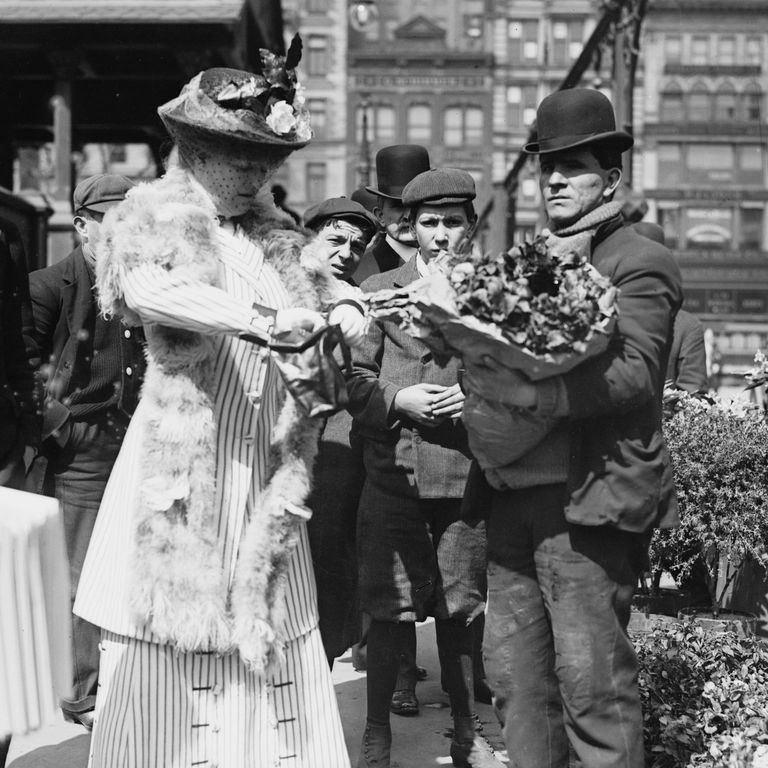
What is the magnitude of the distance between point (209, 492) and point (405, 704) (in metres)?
2.39

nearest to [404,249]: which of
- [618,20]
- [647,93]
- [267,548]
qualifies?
[267,548]

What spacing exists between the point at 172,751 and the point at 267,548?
1.93ft

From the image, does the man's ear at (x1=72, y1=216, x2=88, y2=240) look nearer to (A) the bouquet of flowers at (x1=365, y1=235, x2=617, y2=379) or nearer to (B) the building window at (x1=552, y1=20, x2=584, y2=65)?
(A) the bouquet of flowers at (x1=365, y1=235, x2=617, y2=379)

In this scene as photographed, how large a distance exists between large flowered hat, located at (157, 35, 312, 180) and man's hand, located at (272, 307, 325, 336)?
1.75 ft

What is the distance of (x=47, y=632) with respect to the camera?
8.52 ft

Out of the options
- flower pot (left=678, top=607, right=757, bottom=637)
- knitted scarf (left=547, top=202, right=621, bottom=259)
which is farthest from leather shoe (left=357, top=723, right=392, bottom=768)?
knitted scarf (left=547, top=202, right=621, bottom=259)

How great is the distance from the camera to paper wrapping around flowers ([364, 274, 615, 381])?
2.70m

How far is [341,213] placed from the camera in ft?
16.0

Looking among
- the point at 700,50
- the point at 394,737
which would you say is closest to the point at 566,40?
the point at 700,50

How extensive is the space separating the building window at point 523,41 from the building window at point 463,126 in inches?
149

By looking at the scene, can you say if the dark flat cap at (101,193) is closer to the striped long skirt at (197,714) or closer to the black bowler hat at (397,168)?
the black bowler hat at (397,168)

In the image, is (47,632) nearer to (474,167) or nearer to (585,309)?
(585,309)

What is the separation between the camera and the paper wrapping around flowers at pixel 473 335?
270cm

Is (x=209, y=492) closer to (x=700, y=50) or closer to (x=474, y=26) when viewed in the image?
(x=700, y=50)
